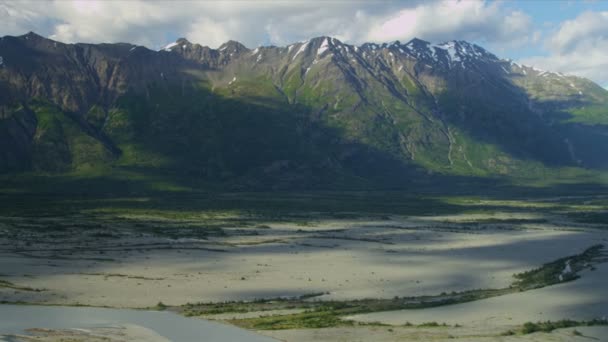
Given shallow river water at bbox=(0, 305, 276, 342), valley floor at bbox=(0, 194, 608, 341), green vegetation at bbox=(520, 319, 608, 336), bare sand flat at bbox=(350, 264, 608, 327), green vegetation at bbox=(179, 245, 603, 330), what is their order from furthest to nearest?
valley floor at bbox=(0, 194, 608, 341)
bare sand flat at bbox=(350, 264, 608, 327)
green vegetation at bbox=(179, 245, 603, 330)
green vegetation at bbox=(520, 319, 608, 336)
shallow river water at bbox=(0, 305, 276, 342)

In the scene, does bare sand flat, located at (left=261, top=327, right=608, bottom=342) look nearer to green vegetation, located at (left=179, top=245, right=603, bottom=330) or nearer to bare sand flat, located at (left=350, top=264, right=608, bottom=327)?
green vegetation, located at (left=179, top=245, right=603, bottom=330)

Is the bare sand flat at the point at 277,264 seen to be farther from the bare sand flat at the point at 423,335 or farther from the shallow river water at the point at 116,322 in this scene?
the bare sand flat at the point at 423,335

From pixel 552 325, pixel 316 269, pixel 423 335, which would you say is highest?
pixel 316 269

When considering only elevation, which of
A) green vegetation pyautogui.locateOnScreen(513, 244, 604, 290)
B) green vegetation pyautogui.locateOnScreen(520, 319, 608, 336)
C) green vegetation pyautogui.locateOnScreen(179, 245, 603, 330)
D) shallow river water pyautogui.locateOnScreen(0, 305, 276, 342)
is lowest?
shallow river water pyautogui.locateOnScreen(0, 305, 276, 342)

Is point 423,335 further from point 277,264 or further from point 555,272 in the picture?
point 277,264

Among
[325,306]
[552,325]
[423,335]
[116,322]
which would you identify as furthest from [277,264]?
[552,325]

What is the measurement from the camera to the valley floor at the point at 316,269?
40.7 m

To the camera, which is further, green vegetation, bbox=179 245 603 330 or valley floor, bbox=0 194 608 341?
valley floor, bbox=0 194 608 341

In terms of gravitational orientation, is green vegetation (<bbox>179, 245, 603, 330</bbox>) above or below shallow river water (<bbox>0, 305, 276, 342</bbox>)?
above

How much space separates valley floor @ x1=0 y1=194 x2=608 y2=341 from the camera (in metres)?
40.7

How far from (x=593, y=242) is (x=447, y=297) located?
57.7 metres

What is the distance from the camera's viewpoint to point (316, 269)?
67.1 metres

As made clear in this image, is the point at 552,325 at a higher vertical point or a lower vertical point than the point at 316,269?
lower

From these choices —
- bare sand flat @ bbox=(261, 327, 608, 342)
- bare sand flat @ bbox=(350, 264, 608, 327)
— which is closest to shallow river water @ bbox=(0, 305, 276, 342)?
bare sand flat @ bbox=(261, 327, 608, 342)
